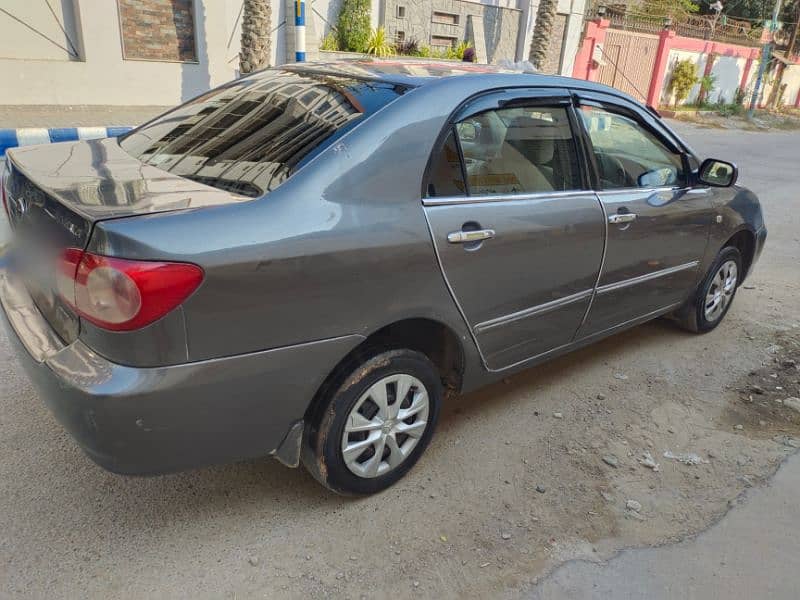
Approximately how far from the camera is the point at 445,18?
673 inches

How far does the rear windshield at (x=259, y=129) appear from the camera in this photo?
2.35 m

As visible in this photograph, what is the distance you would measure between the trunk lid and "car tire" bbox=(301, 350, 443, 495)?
842 mm

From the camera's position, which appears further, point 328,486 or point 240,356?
point 328,486

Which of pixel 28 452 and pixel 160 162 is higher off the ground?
pixel 160 162

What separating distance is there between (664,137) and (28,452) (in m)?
3.72

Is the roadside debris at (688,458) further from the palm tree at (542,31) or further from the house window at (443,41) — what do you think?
the palm tree at (542,31)

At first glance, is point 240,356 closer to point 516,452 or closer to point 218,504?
point 218,504

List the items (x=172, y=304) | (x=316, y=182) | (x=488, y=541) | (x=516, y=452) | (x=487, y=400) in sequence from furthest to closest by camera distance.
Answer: (x=487, y=400) < (x=516, y=452) < (x=488, y=541) < (x=316, y=182) < (x=172, y=304)

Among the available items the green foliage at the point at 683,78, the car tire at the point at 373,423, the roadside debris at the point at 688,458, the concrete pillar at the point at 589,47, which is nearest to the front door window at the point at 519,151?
the car tire at the point at 373,423

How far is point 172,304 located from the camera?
6.28 feet

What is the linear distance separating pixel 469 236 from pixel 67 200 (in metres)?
1.48

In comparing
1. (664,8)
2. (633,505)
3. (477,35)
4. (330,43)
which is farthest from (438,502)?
(664,8)

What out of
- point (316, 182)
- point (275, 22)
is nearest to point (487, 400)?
point (316, 182)

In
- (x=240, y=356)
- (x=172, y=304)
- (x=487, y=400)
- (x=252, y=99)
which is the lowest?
(x=487, y=400)
